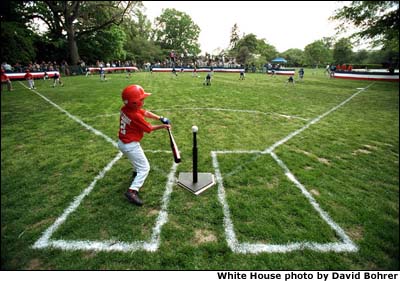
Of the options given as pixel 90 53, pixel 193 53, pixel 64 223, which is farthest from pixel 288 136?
pixel 193 53

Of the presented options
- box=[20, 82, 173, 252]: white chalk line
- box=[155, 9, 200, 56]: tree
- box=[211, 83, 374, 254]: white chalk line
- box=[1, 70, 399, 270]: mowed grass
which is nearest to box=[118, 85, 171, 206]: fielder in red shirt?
box=[1, 70, 399, 270]: mowed grass

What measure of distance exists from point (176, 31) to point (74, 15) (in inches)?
1688

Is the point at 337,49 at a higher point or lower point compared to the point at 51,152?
higher

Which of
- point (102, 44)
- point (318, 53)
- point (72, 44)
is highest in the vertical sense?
point (318, 53)

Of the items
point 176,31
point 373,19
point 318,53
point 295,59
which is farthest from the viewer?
point 295,59

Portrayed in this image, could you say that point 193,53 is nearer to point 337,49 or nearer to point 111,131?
point 337,49

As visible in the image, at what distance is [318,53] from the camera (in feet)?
285

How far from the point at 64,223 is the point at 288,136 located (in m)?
6.54

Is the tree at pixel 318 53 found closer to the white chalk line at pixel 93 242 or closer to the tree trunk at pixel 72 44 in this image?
the tree trunk at pixel 72 44

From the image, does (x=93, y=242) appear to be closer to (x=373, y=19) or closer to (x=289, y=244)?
Result: (x=289, y=244)

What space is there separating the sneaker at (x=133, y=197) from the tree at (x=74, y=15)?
3625 centimetres

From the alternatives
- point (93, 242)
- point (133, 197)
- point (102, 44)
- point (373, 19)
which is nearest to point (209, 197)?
point (133, 197)

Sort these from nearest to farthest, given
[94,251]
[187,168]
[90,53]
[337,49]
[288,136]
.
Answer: [94,251] < [187,168] < [288,136] < [90,53] < [337,49]

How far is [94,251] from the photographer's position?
290 cm
